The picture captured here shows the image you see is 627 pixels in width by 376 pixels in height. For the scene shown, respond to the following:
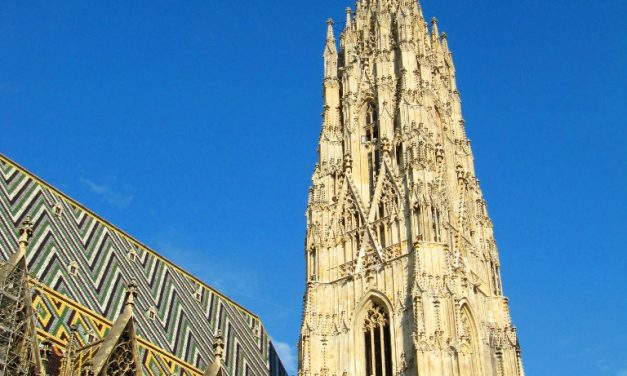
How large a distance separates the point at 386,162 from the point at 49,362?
13149 mm

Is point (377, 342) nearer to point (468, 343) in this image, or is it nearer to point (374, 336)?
point (374, 336)

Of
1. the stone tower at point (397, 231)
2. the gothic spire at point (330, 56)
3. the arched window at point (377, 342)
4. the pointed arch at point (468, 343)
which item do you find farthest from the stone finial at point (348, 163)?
the pointed arch at point (468, 343)

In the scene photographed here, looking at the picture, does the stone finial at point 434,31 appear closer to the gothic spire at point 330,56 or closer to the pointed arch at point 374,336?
the gothic spire at point 330,56

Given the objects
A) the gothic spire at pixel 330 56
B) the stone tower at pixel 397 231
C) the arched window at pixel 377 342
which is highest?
the gothic spire at pixel 330 56

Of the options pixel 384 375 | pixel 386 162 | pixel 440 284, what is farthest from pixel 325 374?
pixel 386 162

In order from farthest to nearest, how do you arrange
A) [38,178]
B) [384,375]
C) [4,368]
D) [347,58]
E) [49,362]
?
[347,58]
[38,178]
[384,375]
[49,362]
[4,368]

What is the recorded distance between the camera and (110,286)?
2944 centimetres

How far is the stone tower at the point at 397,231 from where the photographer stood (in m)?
27.3

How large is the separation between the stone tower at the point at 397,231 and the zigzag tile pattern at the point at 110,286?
4655 mm

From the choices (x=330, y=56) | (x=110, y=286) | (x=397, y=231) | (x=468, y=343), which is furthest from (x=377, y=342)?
(x=330, y=56)

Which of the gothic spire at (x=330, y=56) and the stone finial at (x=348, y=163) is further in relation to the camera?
the gothic spire at (x=330, y=56)

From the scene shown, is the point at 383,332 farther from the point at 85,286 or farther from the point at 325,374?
the point at 85,286

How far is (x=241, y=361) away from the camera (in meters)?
32.4

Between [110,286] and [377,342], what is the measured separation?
28.4 feet
